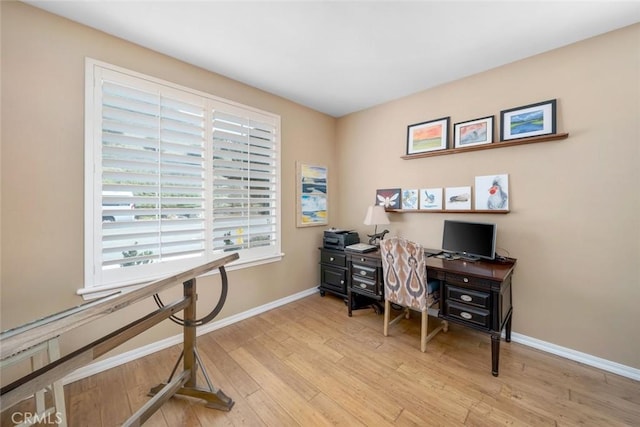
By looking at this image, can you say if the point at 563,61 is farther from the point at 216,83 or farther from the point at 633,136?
the point at 216,83

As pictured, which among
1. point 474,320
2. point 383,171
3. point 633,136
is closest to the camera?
point 633,136

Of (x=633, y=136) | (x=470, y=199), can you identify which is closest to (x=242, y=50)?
(x=470, y=199)

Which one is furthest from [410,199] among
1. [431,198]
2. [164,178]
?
[164,178]

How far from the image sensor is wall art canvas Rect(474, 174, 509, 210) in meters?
2.42

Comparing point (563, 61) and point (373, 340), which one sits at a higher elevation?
point (563, 61)

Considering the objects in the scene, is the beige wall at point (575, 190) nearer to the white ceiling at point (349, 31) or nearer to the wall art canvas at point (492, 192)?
the wall art canvas at point (492, 192)

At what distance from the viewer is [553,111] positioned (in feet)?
7.10

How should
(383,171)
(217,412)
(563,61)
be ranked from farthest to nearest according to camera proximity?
1. (383,171)
2. (563,61)
3. (217,412)

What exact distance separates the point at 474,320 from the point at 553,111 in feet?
6.44

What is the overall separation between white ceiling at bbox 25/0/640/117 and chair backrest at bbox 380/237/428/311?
5.71 feet

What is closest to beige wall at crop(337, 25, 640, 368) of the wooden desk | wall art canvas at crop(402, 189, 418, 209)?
the wooden desk

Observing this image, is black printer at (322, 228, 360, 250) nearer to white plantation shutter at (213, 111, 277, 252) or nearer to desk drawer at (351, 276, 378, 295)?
desk drawer at (351, 276, 378, 295)

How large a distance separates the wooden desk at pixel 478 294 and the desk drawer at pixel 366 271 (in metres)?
0.58

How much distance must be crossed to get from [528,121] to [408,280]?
1.86 m
